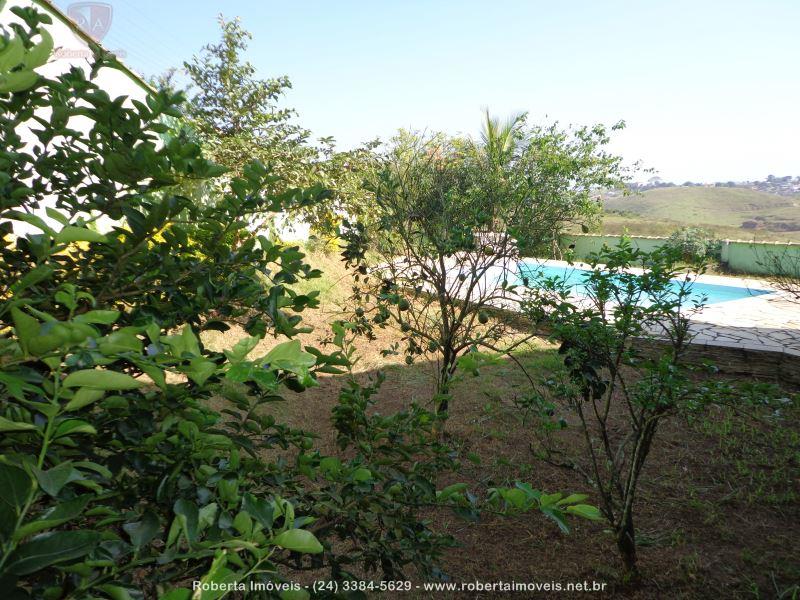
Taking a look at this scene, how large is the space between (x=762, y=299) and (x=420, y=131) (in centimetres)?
1031

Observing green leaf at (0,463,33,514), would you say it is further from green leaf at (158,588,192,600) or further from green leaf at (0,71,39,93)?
green leaf at (0,71,39,93)

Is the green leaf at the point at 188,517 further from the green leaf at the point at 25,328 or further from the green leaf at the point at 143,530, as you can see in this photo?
the green leaf at the point at 25,328

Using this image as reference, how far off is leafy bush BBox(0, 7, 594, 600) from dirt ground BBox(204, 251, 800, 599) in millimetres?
763

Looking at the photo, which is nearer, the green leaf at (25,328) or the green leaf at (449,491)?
the green leaf at (25,328)

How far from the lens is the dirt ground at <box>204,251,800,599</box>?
2510 millimetres

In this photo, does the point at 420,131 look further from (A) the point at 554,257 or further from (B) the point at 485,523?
(B) the point at 485,523

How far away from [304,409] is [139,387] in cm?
443

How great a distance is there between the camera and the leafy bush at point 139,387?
51 centimetres

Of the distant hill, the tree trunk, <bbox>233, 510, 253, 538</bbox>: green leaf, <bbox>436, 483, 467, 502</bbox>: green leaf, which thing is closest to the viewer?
<bbox>233, 510, 253, 538</bbox>: green leaf

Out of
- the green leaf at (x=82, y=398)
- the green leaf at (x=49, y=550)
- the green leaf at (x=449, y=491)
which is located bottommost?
the green leaf at (x=449, y=491)

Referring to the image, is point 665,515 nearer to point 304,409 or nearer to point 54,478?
point 304,409

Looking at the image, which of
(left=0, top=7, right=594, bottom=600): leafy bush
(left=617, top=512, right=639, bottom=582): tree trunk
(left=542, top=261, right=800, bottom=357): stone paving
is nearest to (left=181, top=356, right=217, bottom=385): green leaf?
(left=0, top=7, right=594, bottom=600): leafy bush

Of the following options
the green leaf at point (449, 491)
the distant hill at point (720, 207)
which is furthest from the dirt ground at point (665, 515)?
the distant hill at point (720, 207)

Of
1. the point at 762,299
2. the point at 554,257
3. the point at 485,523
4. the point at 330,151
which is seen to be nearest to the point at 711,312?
the point at 762,299
